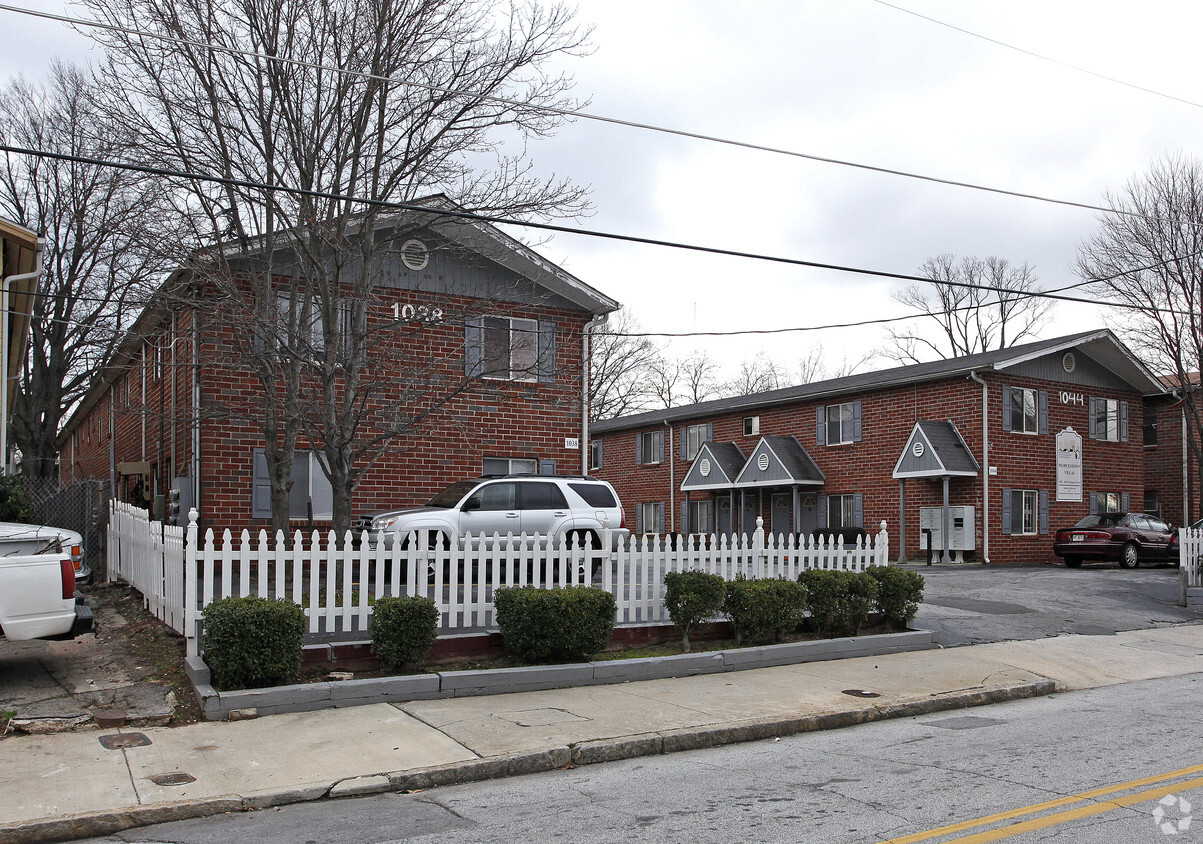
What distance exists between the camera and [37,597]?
8852 millimetres

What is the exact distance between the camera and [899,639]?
12.5 metres

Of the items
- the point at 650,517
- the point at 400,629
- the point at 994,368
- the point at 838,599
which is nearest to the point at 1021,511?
the point at 994,368

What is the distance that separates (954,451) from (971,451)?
1.88 ft

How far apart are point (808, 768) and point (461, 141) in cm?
1001

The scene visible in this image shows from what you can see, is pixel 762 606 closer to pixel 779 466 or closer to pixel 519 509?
pixel 519 509

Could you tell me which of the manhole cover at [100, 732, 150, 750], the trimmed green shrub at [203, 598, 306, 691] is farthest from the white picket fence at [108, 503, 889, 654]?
the manhole cover at [100, 732, 150, 750]

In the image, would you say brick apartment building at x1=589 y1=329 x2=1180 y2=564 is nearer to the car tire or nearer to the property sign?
the property sign

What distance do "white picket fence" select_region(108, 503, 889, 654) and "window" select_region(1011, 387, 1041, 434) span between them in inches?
697

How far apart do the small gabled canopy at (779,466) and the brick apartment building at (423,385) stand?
43.0 ft

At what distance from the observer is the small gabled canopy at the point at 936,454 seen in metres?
27.4

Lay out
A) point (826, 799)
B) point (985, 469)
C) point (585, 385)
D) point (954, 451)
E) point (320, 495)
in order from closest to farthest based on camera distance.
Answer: point (826, 799)
point (320, 495)
point (585, 385)
point (985, 469)
point (954, 451)

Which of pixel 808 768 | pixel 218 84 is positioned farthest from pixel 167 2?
pixel 808 768

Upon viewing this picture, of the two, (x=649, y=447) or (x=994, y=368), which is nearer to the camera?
(x=994, y=368)

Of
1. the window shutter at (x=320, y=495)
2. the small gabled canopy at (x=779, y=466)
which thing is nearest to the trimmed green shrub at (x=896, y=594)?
the window shutter at (x=320, y=495)
